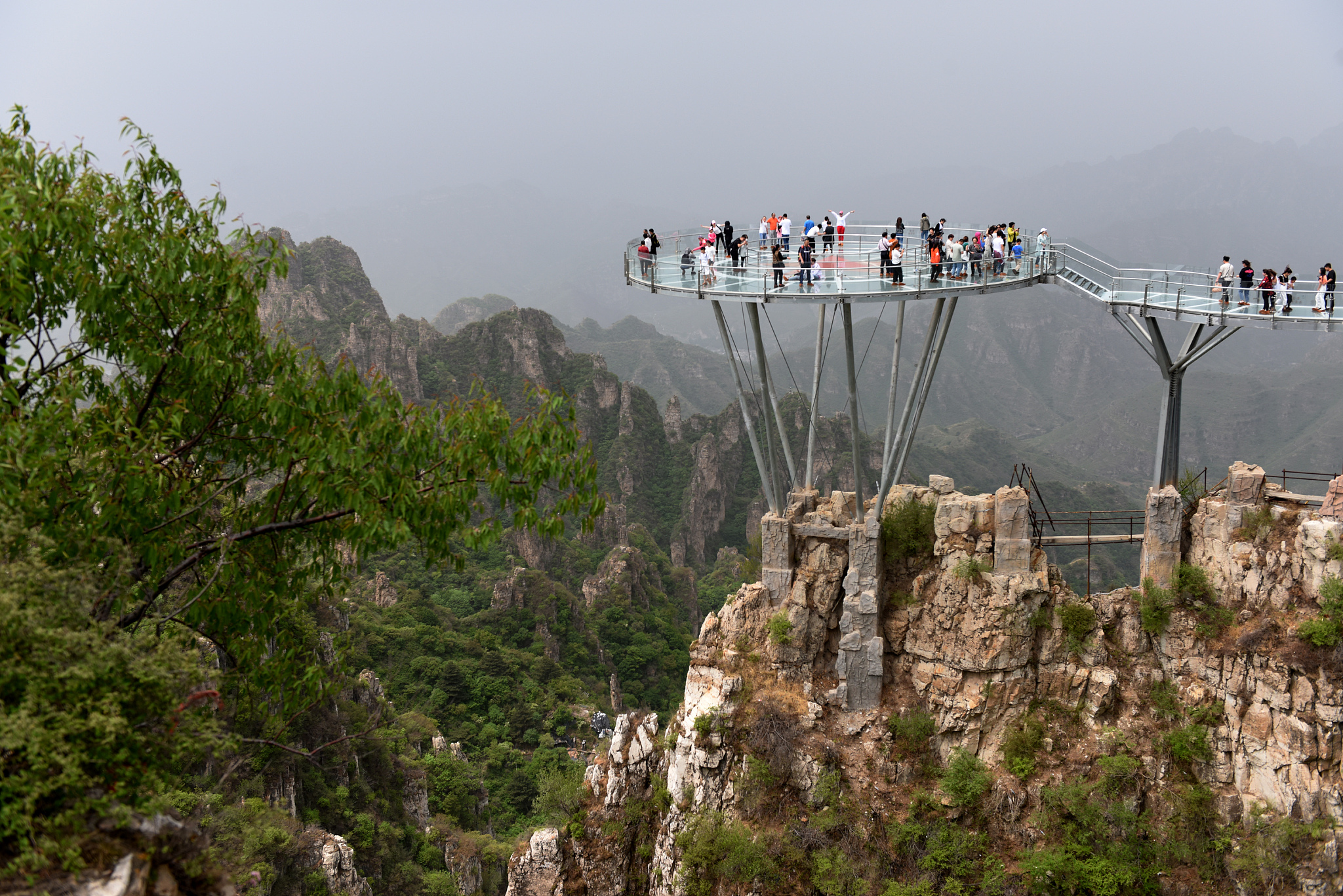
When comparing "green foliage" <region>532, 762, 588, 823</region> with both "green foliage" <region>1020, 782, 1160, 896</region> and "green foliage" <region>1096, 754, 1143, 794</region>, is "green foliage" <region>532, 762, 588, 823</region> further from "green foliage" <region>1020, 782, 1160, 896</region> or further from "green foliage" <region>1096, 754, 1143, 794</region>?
"green foliage" <region>1096, 754, 1143, 794</region>

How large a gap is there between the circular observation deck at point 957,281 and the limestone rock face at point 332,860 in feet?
72.0

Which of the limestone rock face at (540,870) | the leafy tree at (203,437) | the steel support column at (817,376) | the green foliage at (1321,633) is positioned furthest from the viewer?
the limestone rock face at (540,870)

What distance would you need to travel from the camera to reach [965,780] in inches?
693

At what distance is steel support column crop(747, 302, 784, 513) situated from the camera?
62.0 feet

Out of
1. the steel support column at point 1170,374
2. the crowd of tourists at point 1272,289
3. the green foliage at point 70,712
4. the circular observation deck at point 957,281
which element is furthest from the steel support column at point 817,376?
the green foliage at point 70,712

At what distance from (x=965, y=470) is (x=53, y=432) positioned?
123m

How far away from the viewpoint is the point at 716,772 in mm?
19031

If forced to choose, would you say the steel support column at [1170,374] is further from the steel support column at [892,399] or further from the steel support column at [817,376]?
the steel support column at [817,376]

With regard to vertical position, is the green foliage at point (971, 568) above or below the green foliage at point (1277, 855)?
above

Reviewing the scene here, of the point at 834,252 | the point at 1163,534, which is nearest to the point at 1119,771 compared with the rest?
the point at 1163,534

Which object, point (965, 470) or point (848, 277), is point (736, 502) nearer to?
point (965, 470)

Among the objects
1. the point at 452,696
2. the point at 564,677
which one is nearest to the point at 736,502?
the point at 564,677

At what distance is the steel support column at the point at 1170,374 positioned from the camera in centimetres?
1766

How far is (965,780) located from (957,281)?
33.9 ft
